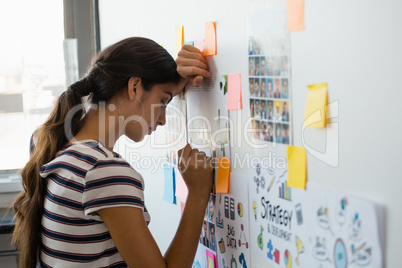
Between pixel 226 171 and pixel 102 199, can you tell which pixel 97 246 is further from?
pixel 226 171

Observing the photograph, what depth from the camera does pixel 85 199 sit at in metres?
1.00

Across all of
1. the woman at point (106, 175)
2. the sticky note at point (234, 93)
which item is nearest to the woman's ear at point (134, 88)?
the woman at point (106, 175)

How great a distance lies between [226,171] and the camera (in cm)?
107

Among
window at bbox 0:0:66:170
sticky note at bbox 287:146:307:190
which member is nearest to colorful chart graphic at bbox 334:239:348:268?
sticky note at bbox 287:146:307:190

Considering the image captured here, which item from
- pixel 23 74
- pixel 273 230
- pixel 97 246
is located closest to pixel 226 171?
pixel 273 230

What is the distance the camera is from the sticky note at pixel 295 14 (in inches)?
30.5

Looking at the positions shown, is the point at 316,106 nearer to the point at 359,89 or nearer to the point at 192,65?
the point at 359,89

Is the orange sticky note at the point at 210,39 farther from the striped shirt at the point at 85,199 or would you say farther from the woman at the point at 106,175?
the striped shirt at the point at 85,199

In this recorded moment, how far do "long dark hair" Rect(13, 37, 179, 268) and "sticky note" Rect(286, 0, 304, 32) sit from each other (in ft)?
1.33

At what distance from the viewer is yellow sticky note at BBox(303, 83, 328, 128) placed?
2.43 ft

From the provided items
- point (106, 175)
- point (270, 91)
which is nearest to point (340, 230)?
point (270, 91)

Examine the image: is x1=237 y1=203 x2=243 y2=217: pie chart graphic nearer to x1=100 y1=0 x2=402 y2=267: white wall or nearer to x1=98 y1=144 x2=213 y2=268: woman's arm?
x1=98 y1=144 x2=213 y2=268: woman's arm

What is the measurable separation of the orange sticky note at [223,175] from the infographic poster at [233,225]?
0.04 ft

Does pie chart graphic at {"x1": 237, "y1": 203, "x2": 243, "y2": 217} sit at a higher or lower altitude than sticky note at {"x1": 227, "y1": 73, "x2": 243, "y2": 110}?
lower
